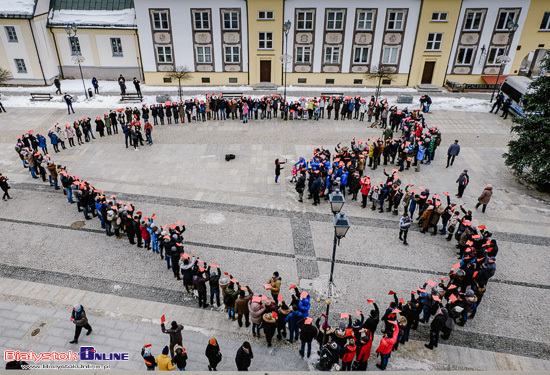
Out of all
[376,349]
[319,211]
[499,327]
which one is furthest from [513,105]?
[376,349]

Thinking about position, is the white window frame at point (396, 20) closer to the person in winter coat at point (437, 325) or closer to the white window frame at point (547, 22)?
the white window frame at point (547, 22)

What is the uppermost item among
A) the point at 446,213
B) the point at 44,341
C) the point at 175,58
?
the point at 175,58

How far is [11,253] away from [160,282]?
19.0 ft

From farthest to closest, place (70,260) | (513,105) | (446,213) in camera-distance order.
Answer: (513,105)
(446,213)
(70,260)

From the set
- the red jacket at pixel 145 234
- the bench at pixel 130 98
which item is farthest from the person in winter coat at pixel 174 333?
the bench at pixel 130 98

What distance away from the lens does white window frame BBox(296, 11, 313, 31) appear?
32.5 meters

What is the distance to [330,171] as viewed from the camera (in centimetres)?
1727

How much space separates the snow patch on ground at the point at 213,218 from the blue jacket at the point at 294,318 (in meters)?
6.60

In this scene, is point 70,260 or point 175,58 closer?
point 70,260

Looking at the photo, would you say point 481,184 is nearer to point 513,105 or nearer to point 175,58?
point 513,105

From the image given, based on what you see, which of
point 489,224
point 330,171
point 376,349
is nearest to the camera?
point 376,349

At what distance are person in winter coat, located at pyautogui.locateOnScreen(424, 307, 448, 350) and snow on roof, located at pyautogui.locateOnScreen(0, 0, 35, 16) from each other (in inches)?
1412

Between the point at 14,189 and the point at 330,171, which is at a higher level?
the point at 330,171

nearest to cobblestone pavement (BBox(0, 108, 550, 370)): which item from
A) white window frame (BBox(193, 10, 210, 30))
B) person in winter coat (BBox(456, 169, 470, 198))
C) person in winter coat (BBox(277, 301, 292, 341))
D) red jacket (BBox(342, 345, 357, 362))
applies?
person in winter coat (BBox(456, 169, 470, 198))
